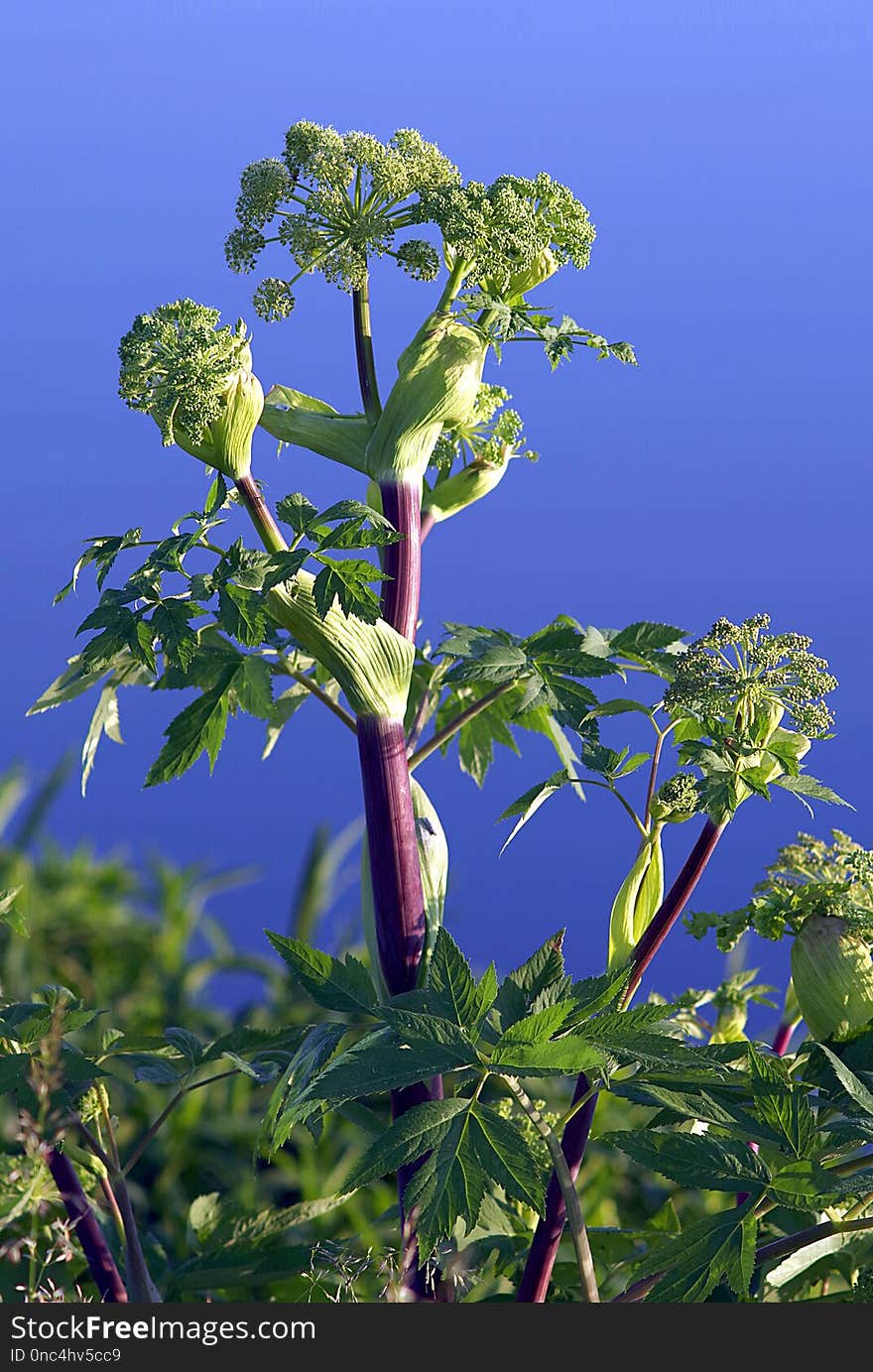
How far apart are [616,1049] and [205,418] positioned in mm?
771

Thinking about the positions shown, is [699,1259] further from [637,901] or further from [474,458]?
[474,458]

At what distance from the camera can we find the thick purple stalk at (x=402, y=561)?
1542 mm

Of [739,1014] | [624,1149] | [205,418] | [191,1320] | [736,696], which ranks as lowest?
[191,1320]

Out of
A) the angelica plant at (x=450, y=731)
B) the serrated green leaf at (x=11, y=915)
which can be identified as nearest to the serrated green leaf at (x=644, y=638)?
the angelica plant at (x=450, y=731)

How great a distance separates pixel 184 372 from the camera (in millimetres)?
1379

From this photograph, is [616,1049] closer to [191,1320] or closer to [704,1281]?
[704,1281]

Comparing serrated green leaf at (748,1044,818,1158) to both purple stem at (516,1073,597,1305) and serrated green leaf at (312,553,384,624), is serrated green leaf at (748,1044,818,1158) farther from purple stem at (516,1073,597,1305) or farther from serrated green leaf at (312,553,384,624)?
serrated green leaf at (312,553,384,624)

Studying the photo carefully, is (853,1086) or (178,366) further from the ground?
(178,366)

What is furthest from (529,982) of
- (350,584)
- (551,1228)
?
(350,584)

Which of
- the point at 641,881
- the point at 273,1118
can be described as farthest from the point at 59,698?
the point at 641,881

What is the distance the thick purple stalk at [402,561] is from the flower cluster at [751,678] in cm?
36

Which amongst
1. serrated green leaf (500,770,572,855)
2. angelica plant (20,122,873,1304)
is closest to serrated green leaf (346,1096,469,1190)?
angelica plant (20,122,873,1304)

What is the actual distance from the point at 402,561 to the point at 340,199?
1.38ft

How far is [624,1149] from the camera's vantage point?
119 centimetres
